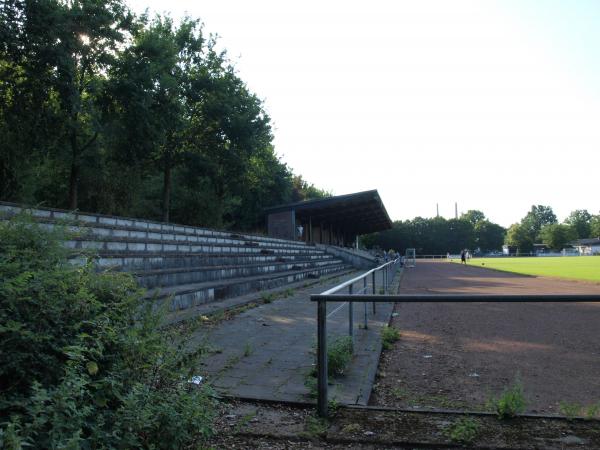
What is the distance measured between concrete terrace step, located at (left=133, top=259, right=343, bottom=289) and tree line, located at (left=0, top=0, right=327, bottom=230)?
337 inches

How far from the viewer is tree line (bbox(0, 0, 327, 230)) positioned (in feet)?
53.9

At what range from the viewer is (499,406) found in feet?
11.6

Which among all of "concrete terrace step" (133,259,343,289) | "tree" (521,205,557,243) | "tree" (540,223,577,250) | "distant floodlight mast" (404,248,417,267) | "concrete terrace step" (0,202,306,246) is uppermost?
"tree" (521,205,557,243)

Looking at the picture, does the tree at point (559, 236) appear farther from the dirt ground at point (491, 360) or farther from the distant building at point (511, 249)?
the dirt ground at point (491, 360)

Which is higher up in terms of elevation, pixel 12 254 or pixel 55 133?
pixel 55 133

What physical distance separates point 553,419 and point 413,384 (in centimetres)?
168

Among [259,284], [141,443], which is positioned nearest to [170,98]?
[259,284]

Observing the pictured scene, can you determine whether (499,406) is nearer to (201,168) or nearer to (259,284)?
(259,284)

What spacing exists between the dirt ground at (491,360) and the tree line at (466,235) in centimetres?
9057

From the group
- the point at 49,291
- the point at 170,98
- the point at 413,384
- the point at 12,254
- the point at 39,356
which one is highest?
the point at 170,98

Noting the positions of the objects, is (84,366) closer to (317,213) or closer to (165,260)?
(165,260)

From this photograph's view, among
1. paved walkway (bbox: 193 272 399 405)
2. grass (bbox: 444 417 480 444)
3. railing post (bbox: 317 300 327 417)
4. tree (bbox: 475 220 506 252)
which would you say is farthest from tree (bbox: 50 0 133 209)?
tree (bbox: 475 220 506 252)

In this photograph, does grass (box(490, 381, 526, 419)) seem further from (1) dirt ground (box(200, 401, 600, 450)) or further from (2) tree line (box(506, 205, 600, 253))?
(2) tree line (box(506, 205, 600, 253))

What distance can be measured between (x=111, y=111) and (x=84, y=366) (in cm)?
2023
